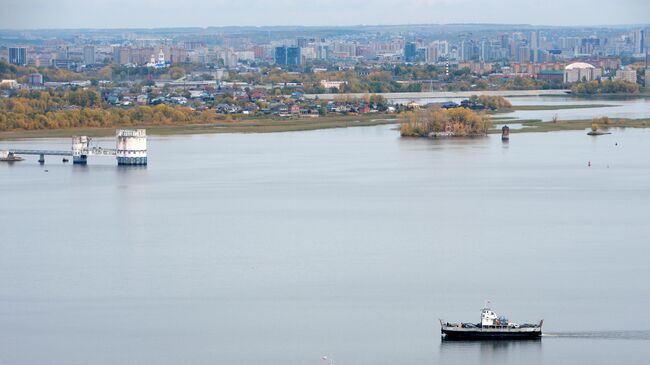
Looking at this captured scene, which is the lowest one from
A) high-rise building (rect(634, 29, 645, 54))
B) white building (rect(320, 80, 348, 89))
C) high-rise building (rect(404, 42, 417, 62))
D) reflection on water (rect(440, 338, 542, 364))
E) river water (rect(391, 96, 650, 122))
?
reflection on water (rect(440, 338, 542, 364))

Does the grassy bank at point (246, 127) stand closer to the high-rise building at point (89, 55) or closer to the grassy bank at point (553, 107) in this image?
the grassy bank at point (553, 107)

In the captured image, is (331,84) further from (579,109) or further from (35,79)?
(579,109)

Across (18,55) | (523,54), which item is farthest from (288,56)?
(523,54)

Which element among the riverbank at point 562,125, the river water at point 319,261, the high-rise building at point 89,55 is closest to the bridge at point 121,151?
the river water at point 319,261

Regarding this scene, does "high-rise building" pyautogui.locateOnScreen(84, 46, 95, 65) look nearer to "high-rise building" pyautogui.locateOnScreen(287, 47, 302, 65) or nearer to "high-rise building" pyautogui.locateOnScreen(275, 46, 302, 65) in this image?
"high-rise building" pyautogui.locateOnScreen(275, 46, 302, 65)

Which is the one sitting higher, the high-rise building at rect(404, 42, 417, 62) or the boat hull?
the high-rise building at rect(404, 42, 417, 62)

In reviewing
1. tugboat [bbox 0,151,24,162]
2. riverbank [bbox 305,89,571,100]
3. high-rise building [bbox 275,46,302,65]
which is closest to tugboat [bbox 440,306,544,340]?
tugboat [bbox 0,151,24,162]

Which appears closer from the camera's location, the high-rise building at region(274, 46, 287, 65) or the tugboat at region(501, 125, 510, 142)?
the tugboat at region(501, 125, 510, 142)
